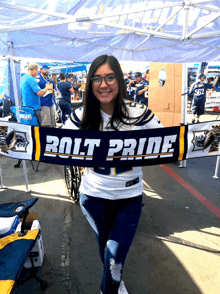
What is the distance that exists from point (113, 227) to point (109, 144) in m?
0.60

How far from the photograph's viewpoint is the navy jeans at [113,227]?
1.49 meters

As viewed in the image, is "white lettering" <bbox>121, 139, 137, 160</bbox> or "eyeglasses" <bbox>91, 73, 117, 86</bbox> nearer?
"eyeglasses" <bbox>91, 73, 117, 86</bbox>

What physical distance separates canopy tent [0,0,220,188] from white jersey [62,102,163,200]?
4.42 feet

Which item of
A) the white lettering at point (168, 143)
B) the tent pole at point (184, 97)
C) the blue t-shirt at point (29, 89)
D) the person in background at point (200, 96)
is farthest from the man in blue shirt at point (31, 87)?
the person in background at point (200, 96)

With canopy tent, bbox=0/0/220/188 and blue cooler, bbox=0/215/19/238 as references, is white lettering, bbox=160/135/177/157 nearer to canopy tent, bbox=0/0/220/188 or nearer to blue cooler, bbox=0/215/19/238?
canopy tent, bbox=0/0/220/188

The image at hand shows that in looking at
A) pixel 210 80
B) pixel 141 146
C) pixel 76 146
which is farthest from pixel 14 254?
pixel 210 80

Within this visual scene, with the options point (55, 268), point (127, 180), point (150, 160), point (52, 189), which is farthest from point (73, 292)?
point (52, 189)

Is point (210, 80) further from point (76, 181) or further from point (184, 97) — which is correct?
point (76, 181)

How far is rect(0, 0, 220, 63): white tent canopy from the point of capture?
2.57 metres

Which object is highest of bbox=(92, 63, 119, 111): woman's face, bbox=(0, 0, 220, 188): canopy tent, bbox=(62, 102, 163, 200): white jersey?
bbox=(0, 0, 220, 188): canopy tent

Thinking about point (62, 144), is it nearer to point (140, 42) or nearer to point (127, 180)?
point (127, 180)

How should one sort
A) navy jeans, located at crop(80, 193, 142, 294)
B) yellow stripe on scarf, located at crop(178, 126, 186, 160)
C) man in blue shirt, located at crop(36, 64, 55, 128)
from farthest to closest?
man in blue shirt, located at crop(36, 64, 55, 128) < yellow stripe on scarf, located at crop(178, 126, 186, 160) < navy jeans, located at crop(80, 193, 142, 294)

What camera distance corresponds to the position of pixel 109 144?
1.71 meters

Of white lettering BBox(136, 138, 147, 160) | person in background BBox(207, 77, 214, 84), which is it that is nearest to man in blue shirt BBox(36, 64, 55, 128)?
white lettering BBox(136, 138, 147, 160)
